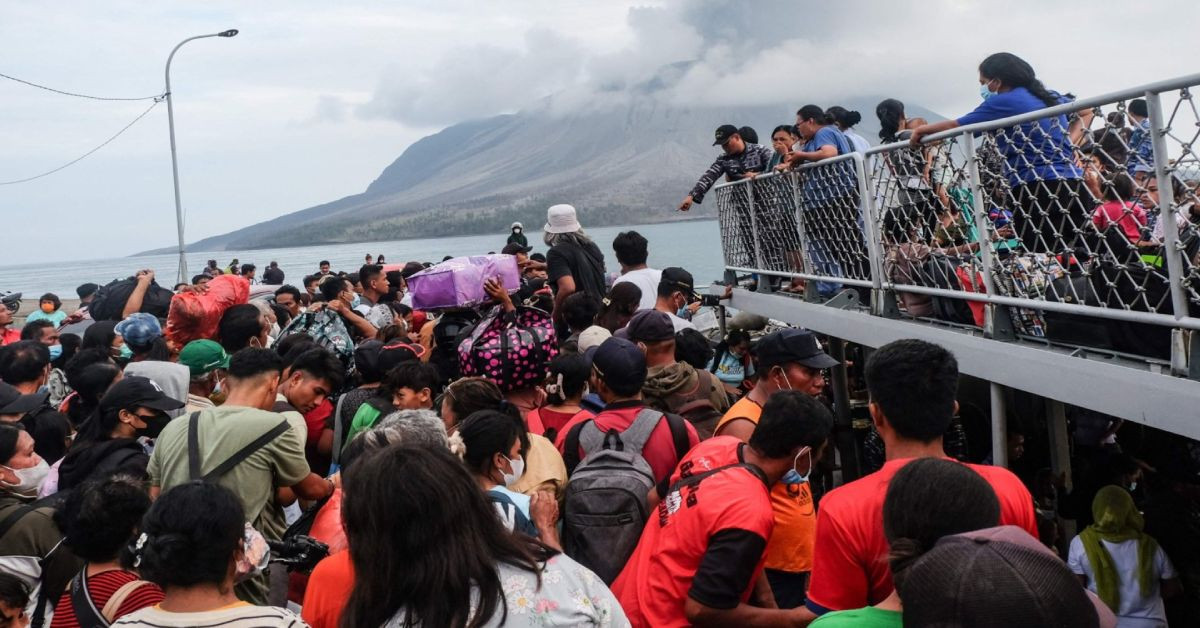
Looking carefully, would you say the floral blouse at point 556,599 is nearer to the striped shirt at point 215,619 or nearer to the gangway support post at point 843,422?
the striped shirt at point 215,619

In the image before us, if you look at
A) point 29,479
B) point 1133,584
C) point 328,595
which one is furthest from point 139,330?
point 1133,584

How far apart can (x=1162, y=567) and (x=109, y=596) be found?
4.90 metres

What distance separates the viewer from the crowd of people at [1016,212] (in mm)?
3953

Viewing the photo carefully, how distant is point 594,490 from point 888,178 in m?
2.88

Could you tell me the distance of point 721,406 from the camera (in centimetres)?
557

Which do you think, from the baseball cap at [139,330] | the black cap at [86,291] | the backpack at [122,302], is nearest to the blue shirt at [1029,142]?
the baseball cap at [139,330]

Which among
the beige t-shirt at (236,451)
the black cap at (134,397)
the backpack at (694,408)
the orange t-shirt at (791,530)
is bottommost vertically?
the orange t-shirt at (791,530)

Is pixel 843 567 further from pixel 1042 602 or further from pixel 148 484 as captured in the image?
pixel 148 484

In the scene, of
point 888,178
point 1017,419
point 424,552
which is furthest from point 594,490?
point 1017,419

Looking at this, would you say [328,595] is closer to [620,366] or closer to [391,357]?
[620,366]

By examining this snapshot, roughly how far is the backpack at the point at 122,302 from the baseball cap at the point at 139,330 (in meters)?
2.13

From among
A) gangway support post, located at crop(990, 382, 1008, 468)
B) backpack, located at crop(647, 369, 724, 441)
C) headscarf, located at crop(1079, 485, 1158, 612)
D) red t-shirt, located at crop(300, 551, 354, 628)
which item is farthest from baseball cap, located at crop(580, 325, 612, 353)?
A: red t-shirt, located at crop(300, 551, 354, 628)

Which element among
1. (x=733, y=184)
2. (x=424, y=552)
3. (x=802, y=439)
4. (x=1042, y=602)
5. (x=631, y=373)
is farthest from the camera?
(x=733, y=184)

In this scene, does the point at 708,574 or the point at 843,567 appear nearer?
the point at 843,567
